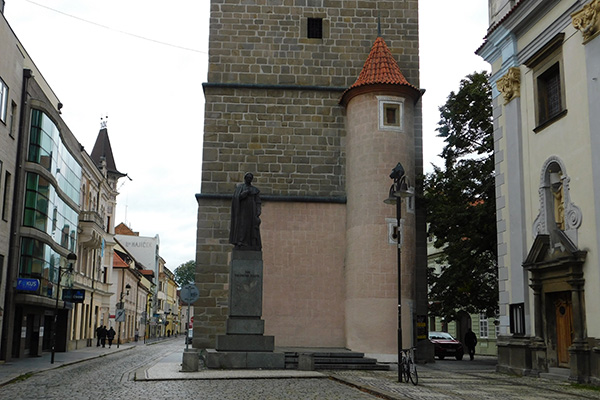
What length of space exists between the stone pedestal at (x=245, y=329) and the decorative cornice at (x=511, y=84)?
866cm

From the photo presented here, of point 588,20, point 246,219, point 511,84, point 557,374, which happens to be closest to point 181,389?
point 246,219

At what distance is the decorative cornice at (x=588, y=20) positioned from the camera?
55.2 ft

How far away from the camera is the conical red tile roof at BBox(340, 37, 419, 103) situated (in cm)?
2653

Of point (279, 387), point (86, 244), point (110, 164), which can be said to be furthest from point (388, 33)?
point (110, 164)

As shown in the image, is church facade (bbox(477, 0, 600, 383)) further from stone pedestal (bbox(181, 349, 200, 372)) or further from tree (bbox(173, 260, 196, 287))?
tree (bbox(173, 260, 196, 287))

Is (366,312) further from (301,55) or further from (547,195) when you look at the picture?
(301,55)

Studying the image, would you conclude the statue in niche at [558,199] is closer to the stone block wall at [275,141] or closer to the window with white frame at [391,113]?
the window with white frame at [391,113]

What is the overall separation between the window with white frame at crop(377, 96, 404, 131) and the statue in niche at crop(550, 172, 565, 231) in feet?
27.2

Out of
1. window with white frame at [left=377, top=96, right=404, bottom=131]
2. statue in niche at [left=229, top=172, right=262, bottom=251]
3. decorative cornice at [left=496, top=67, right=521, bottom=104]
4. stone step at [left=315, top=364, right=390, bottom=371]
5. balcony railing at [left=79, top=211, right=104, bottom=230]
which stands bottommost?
stone step at [left=315, top=364, right=390, bottom=371]

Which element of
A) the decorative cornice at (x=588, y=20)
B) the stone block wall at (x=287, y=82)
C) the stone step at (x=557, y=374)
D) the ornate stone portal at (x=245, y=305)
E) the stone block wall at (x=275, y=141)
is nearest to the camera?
the decorative cornice at (x=588, y=20)

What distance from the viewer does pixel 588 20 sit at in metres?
17.1

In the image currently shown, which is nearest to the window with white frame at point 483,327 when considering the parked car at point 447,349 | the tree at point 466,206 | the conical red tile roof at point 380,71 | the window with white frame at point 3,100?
the parked car at point 447,349

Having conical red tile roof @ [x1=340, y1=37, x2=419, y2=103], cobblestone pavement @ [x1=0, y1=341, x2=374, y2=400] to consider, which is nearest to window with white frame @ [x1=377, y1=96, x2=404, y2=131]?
conical red tile roof @ [x1=340, y1=37, x2=419, y2=103]

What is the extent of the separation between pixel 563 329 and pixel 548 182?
151 inches
